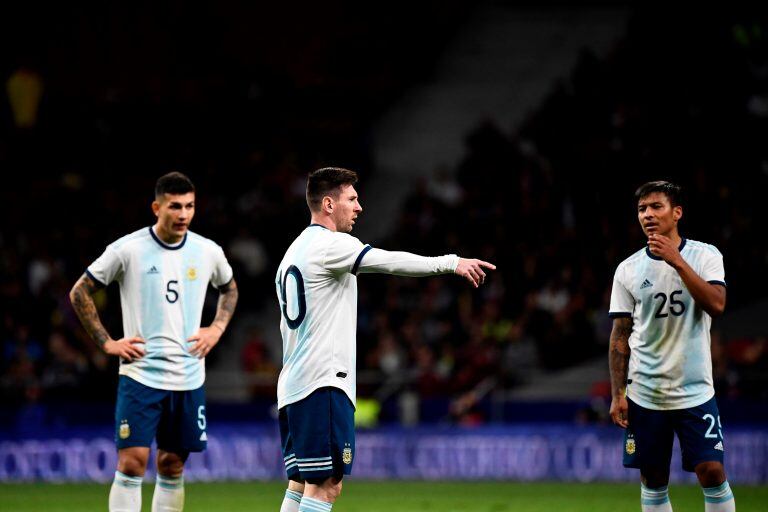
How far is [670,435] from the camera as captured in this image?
794cm

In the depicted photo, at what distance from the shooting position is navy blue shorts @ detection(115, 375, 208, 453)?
28.3 ft

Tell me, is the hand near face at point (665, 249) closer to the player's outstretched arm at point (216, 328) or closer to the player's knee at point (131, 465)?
the player's outstretched arm at point (216, 328)

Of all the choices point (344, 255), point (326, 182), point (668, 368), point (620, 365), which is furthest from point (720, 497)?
point (326, 182)

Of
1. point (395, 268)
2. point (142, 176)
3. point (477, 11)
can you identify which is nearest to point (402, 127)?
point (477, 11)

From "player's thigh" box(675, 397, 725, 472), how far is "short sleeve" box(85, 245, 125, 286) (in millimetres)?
3963

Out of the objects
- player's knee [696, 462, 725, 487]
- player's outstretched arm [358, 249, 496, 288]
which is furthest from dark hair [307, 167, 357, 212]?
player's knee [696, 462, 725, 487]

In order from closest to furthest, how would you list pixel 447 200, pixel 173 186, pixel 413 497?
pixel 173 186 → pixel 413 497 → pixel 447 200

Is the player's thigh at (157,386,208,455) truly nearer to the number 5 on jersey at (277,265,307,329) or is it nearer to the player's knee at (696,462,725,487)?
the number 5 on jersey at (277,265,307,329)

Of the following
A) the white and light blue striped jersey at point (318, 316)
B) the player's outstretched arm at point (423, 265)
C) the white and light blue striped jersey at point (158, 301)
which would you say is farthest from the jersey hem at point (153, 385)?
the player's outstretched arm at point (423, 265)

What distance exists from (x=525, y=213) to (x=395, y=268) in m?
11.6

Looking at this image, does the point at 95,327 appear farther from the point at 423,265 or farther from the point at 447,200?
the point at 447,200

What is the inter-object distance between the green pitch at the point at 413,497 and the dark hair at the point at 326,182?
17.0ft

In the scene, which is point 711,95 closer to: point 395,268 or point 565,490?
point 565,490

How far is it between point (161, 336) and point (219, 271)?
731mm
